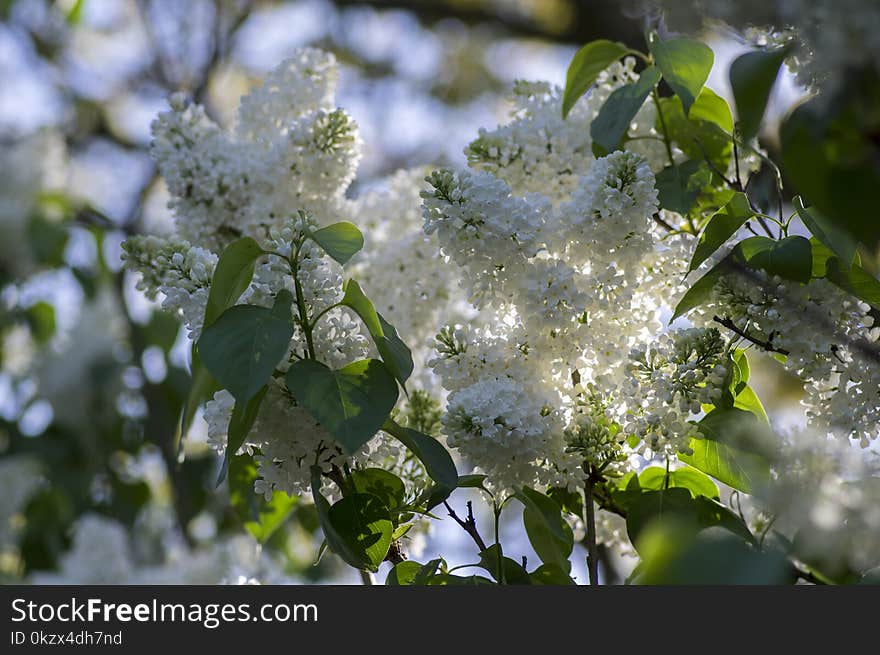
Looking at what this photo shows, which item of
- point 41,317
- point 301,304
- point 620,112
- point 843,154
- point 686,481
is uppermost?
point 41,317

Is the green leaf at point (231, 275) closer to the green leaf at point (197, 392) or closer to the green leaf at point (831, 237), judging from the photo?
the green leaf at point (197, 392)

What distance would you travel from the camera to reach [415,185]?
1.47m

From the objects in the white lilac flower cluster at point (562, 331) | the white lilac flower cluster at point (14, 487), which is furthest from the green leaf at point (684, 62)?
the white lilac flower cluster at point (14, 487)

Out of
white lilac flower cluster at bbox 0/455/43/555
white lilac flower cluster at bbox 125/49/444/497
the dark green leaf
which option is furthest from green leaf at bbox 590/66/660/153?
white lilac flower cluster at bbox 0/455/43/555

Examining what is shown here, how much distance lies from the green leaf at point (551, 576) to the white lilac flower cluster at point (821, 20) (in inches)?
19.6

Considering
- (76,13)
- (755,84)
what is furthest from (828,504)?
(76,13)

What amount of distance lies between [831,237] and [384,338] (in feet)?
1.23

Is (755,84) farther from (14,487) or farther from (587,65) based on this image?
(14,487)

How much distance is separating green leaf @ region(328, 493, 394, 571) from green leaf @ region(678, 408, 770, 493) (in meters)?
0.29

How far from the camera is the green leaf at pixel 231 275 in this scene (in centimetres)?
84

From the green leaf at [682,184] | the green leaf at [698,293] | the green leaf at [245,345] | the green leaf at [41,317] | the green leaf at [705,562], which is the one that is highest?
the green leaf at [41,317]

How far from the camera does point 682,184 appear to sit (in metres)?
1.07

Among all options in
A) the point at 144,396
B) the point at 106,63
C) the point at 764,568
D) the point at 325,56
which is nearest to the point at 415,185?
the point at 325,56

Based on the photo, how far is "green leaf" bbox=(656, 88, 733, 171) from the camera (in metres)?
1.12
